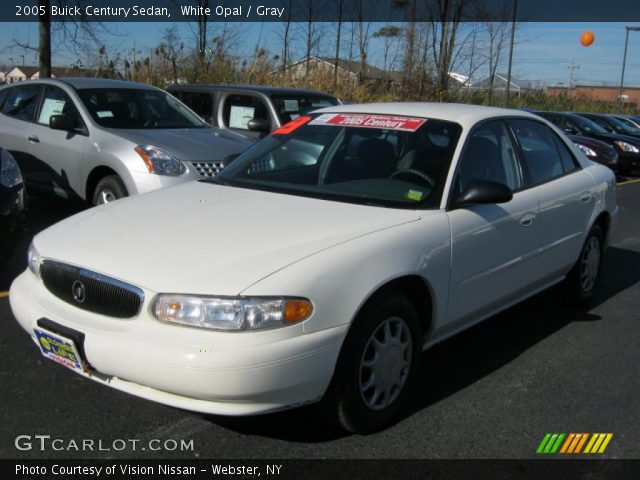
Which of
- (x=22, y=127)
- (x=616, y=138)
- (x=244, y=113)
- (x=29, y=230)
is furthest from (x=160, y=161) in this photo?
(x=616, y=138)

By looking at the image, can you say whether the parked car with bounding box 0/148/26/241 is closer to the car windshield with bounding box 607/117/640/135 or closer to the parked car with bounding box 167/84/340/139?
the parked car with bounding box 167/84/340/139

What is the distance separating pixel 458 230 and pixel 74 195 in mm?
4825

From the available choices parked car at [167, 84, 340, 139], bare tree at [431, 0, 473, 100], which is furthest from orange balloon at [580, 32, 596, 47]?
parked car at [167, 84, 340, 139]

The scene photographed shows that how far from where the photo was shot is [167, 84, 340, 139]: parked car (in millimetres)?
8703

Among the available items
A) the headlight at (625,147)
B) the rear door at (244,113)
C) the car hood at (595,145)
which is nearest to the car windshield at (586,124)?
the headlight at (625,147)

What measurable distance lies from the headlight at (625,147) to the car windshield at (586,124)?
3.36 feet

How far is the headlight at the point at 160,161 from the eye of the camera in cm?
645

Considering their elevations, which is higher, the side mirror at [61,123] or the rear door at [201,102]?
the rear door at [201,102]

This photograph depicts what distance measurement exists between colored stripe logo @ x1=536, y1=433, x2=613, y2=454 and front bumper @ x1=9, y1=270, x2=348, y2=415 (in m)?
1.15

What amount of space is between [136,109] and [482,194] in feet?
16.5

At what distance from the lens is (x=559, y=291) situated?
527 centimetres

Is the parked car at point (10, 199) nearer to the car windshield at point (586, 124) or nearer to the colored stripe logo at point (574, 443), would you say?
the colored stripe logo at point (574, 443)

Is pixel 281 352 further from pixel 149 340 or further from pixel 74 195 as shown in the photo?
pixel 74 195
